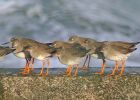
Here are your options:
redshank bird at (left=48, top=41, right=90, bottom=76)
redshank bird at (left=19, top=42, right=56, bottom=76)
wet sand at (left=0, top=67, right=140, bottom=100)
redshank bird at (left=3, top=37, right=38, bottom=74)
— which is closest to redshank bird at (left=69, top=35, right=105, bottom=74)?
redshank bird at (left=48, top=41, right=90, bottom=76)

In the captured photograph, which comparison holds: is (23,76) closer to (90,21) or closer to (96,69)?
(96,69)

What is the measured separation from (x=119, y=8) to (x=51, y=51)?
10.3 meters

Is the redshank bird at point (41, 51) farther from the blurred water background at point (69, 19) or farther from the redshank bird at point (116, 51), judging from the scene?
the blurred water background at point (69, 19)

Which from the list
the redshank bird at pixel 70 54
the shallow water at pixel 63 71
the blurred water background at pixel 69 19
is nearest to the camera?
the redshank bird at pixel 70 54

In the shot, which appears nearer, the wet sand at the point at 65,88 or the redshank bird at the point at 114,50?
the wet sand at the point at 65,88

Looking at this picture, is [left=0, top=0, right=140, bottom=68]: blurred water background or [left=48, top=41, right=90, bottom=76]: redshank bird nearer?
[left=48, top=41, right=90, bottom=76]: redshank bird

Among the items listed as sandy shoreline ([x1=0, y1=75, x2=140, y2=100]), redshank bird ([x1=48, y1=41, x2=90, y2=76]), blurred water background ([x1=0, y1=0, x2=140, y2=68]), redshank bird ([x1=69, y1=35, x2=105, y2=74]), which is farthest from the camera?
blurred water background ([x1=0, y1=0, x2=140, y2=68])

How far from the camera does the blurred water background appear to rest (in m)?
16.1

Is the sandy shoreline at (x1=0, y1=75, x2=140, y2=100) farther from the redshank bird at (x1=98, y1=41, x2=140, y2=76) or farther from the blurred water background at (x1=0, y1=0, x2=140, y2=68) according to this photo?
the blurred water background at (x1=0, y1=0, x2=140, y2=68)

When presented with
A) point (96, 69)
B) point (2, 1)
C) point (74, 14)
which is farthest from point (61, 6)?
point (96, 69)

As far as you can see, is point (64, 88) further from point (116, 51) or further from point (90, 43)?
point (90, 43)

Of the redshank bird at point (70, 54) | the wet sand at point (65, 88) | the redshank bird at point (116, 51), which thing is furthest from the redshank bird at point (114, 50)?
the wet sand at point (65, 88)

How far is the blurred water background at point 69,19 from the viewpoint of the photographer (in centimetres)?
1611

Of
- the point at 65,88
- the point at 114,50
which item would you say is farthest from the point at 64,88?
the point at 114,50
